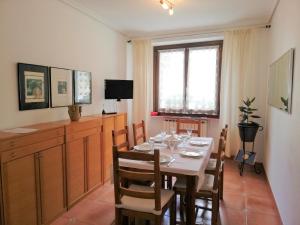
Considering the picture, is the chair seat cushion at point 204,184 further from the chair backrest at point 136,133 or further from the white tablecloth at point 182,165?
the chair backrest at point 136,133

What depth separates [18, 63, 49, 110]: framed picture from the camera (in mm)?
2395

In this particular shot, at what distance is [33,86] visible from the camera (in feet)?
8.32

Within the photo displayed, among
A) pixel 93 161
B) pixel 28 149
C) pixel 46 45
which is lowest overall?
pixel 93 161

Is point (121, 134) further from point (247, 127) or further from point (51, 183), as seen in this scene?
point (247, 127)

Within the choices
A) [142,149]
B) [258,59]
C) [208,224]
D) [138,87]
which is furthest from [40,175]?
[258,59]

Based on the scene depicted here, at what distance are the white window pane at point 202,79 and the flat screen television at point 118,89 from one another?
1.36m

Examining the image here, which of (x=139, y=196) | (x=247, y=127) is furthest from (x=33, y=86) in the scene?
(x=247, y=127)

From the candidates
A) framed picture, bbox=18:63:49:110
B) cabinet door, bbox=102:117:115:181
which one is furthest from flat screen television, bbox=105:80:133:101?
framed picture, bbox=18:63:49:110

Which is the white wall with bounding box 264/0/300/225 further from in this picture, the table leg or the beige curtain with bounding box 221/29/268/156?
the beige curtain with bounding box 221/29/268/156

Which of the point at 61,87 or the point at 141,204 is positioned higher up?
the point at 61,87

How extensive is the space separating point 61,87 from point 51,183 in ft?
4.20

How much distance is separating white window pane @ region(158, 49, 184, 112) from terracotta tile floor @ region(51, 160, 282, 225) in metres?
2.11

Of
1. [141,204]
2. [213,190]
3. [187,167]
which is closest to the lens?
[141,204]

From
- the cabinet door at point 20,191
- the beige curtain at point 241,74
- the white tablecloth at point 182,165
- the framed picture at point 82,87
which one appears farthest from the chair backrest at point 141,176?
the beige curtain at point 241,74
